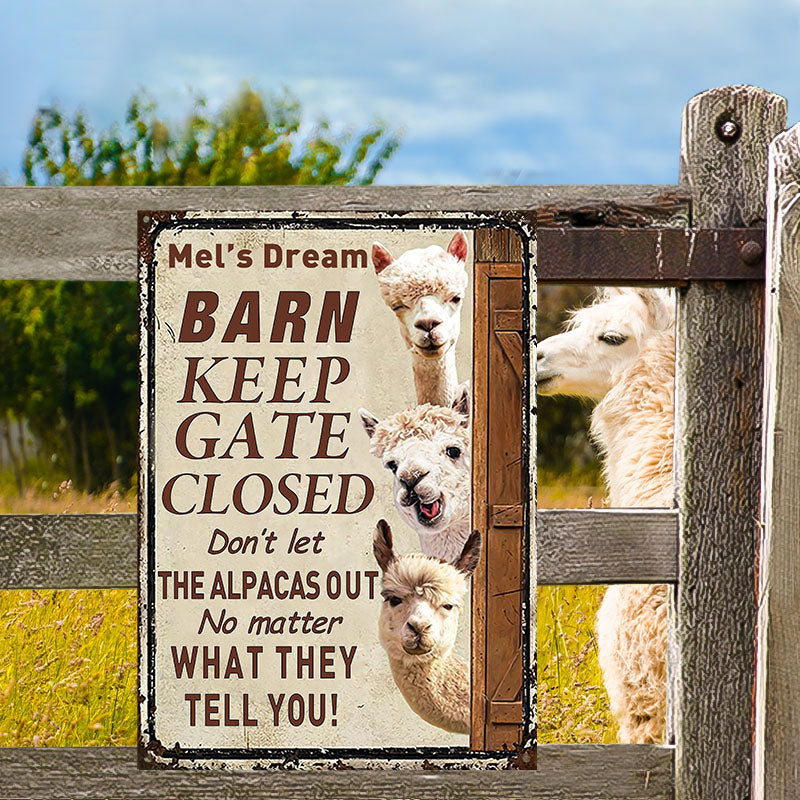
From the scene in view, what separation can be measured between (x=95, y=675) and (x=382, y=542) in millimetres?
2047

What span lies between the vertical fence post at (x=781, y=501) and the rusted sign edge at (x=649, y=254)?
9cm

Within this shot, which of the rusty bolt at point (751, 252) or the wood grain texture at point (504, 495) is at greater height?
the rusty bolt at point (751, 252)

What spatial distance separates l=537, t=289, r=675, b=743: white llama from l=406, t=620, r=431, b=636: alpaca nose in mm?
997

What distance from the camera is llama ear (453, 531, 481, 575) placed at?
3.08m

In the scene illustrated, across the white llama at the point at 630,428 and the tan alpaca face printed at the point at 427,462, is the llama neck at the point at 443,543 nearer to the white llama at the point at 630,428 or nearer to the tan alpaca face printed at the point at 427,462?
the tan alpaca face printed at the point at 427,462

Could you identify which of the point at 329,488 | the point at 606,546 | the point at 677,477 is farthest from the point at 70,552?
the point at 677,477

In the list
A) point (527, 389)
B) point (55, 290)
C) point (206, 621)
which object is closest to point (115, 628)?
point (206, 621)

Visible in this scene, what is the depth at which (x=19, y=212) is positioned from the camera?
3172 mm

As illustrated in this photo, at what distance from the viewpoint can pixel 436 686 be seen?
→ 311 centimetres

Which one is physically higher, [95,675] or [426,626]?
[426,626]

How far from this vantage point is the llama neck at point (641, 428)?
3.88 meters

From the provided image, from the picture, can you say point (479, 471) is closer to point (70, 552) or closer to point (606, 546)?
point (606, 546)

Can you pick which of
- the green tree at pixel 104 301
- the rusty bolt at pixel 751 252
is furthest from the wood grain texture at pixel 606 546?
the green tree at pixel 104 301

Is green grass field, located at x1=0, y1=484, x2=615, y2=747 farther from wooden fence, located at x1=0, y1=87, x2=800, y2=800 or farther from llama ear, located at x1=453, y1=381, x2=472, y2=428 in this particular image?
llama ear, located at x1=453, y1=381, x2=472, y2=428
